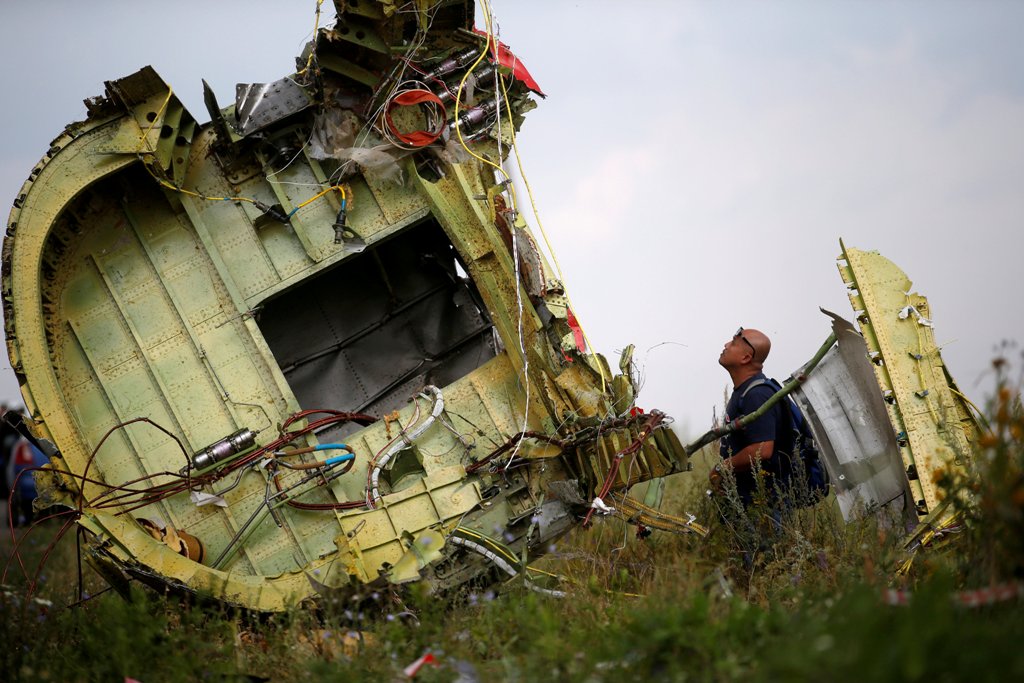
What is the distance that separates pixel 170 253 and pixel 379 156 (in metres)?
1.80

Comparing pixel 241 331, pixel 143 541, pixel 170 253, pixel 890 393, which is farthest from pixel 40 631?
pixel 890 393

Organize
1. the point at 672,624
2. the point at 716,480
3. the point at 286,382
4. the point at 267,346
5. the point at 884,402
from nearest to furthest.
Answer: the point at 672,624
the point at 884,402
the point at 716,480
the point at 286,382
the point at 267,346

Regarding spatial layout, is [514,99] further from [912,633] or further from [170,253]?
[912,633]

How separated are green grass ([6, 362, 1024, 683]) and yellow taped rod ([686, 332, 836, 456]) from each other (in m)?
0.61

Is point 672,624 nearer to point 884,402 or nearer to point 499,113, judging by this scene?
point 884,402

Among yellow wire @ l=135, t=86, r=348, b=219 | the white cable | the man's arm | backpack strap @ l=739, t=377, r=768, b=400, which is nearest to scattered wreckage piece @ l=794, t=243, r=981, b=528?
backpack strap @ l=739, t=377, r=768, b=400

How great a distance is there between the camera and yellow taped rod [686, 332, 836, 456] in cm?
541

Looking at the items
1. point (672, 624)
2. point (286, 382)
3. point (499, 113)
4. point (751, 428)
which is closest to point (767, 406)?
point (751, 428)

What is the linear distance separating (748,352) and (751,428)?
0.56 m

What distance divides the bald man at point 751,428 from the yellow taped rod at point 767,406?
3.1 inches

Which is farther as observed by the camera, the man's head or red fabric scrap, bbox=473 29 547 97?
red fabric scrap, bbox=473 29 547 97

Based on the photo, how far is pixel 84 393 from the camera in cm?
619

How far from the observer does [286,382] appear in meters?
6.30

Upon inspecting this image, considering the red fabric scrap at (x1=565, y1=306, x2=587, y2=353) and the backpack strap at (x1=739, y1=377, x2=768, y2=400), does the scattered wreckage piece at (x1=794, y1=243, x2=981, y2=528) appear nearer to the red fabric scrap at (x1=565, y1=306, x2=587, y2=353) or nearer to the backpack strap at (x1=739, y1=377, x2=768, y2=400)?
the backpack strap at (x1=739, y1=377, x2=768, y2=400)
